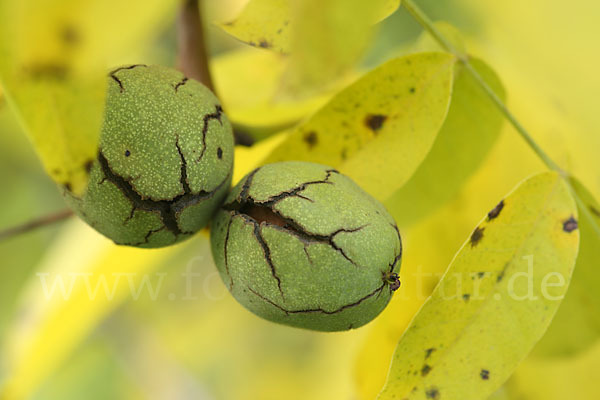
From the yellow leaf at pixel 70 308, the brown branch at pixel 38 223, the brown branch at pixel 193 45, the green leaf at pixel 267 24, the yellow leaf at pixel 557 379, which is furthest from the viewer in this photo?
the yellow leaf at pixel 70 308

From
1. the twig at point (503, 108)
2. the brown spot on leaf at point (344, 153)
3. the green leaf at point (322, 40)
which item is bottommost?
the brown spot on leaf at point (344, 153)

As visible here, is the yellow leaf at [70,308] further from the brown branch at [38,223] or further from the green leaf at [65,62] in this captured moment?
the green leaf at [65,62]

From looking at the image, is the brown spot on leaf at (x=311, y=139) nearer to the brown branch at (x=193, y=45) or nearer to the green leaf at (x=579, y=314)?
the brown branch at (x=193, y=45)

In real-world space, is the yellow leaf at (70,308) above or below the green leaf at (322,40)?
below

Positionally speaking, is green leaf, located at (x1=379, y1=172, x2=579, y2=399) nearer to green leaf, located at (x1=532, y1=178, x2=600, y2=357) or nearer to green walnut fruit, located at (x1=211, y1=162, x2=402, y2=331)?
green walnut fruit, located at (x1=211, y1=162, x2=402, y2=331)

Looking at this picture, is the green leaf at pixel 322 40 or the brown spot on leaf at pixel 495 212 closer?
the green leaf at pixel 322 40

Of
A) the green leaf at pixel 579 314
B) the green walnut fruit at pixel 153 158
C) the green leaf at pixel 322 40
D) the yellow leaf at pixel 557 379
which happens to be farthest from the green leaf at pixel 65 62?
the yellow leaf at pixel 557 379

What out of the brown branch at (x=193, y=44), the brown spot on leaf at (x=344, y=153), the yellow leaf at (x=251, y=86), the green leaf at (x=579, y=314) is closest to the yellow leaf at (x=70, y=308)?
the yellow leaf at (x=251, y=86)

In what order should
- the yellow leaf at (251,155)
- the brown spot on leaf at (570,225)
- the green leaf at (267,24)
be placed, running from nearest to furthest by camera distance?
the green leaf at (267,24)
the brown spot on leaf at (570,225)
the yellow leaf at (251,155)
